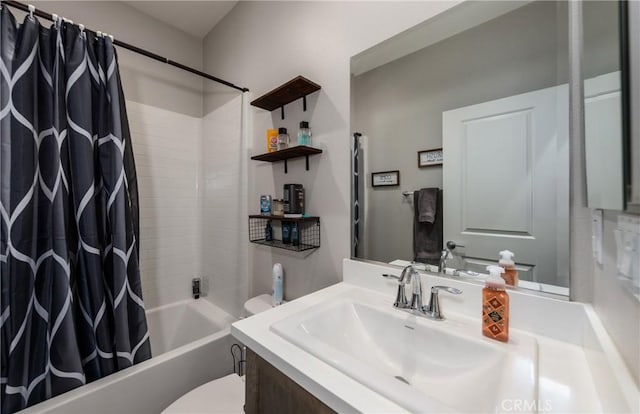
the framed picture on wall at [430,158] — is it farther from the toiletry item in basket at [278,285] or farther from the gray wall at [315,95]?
the toiletry item in basket at [278,285]

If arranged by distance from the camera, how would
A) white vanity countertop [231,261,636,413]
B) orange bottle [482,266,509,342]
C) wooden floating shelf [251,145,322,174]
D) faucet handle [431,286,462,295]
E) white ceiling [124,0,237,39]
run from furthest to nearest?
white ceiling [124,0,237,39] < wooden floating shelf [251,145,322,174] < faucet handle [431,286,462,295] < orange bottle [482,266,509,342] < white vanity countertop [231,261,636,413]

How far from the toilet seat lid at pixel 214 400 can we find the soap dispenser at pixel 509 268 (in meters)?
1.10

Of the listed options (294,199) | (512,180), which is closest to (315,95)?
(294,199)

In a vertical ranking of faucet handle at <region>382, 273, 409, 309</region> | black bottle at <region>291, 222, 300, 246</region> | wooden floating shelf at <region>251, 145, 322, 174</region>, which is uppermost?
wooden floating shelf at <region>251, 145, 322, 174</region>

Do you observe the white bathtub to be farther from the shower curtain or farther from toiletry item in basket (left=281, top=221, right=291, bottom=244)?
toiletry item in basket (left=281, top=221, right=291, bottom=244)

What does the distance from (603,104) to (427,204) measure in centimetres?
52

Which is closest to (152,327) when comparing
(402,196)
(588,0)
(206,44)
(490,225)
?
(402,196)

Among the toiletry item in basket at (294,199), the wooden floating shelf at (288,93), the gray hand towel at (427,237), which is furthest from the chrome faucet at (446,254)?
the wooden floating shelf at (288,93)

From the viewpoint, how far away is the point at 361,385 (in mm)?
490

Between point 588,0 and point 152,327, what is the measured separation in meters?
2.55

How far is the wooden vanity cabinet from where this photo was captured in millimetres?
538

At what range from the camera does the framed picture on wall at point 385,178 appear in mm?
1007

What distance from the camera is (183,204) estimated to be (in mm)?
2064

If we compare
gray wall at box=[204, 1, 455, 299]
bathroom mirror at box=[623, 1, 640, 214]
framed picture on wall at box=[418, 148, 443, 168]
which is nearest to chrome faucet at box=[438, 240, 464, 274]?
framed picture on wall at box=[418, 148, 443, 168]
